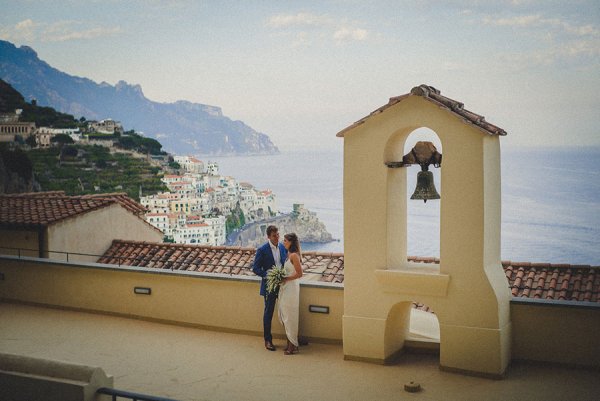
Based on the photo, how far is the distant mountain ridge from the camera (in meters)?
65.0

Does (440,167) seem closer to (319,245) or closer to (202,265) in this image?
(202,265)

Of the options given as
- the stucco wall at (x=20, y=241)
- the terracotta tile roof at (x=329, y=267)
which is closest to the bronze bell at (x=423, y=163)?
the terracotta tile roof at (x=329, y=267)

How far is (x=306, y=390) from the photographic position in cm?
718

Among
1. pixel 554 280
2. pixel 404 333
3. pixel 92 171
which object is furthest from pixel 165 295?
pixel 92 171

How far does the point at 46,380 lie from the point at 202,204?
4631cm

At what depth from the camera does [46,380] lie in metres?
5.22

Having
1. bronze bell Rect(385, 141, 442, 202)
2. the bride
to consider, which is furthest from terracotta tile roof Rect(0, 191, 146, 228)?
bronze bell Rect(385, 141, 442, 202)

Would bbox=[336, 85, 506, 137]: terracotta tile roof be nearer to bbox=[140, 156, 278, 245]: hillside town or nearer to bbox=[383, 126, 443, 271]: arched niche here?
bbox=[383, 126, 443, 271]: arched niche

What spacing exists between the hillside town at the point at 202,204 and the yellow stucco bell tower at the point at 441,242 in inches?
1098

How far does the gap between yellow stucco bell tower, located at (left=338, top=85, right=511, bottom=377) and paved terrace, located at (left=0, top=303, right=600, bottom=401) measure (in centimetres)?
31

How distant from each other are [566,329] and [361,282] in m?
2.35

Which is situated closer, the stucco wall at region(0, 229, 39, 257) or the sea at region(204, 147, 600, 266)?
the stucco wall at region(0, 229, 39, 257)

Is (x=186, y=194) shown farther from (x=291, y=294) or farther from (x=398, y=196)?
(x=398, y=196)

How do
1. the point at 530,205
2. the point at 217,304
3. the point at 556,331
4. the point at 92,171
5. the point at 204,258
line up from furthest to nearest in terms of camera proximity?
the point at 530,205, the point at 92,171, the point at 204,258, the point at 217,304, the point at 556,331
